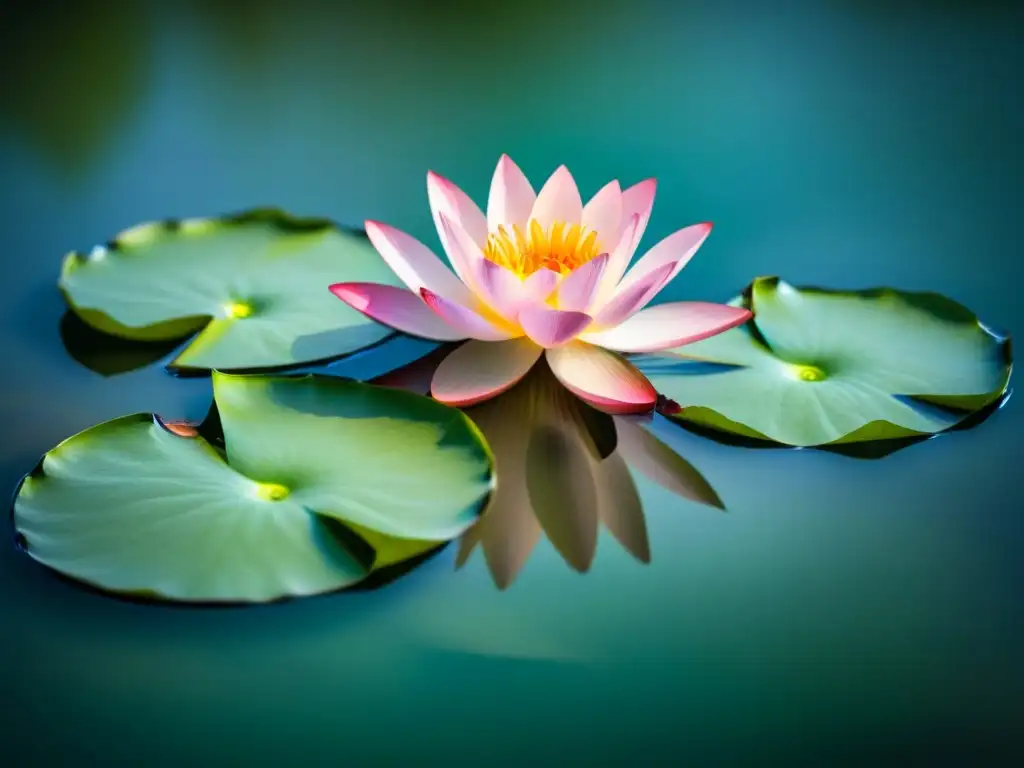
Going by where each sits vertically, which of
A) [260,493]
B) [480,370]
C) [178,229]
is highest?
[178,229]

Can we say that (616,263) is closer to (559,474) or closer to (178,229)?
(559,474)

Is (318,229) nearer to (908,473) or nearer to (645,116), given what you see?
(645,116)

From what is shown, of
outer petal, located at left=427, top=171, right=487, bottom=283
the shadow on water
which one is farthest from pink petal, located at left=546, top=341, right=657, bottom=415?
the shadow on water

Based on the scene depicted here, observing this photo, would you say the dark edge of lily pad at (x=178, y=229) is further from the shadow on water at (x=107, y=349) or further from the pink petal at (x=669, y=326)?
the pink petal at (x=669, y=326)

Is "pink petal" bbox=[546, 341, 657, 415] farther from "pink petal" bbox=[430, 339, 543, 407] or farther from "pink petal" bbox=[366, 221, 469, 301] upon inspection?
"pink petal" bbox=[366, 221, 469, 301]

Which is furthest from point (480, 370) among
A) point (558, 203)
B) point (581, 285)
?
point (558, 203)

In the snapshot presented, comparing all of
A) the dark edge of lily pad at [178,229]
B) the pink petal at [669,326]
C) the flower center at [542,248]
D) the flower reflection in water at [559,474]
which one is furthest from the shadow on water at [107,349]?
the pink petal at [669,326]
